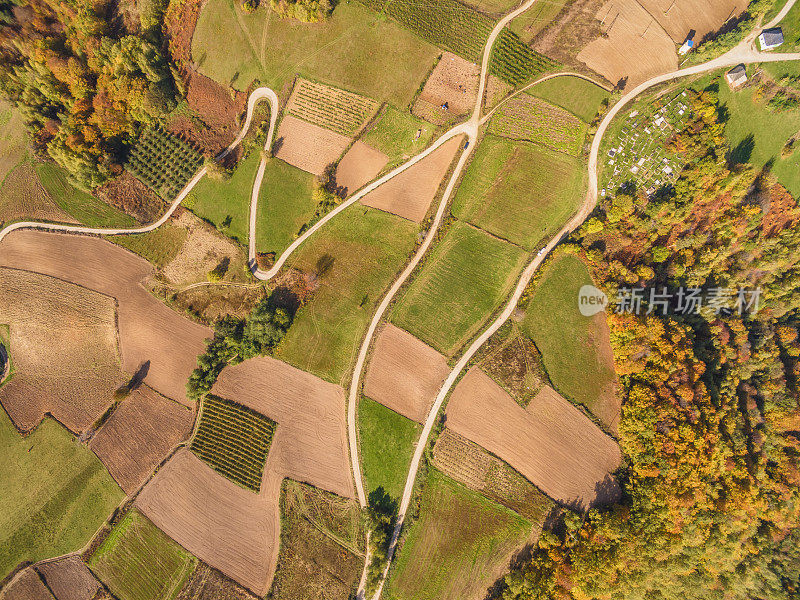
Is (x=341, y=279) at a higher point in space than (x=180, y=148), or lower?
lower

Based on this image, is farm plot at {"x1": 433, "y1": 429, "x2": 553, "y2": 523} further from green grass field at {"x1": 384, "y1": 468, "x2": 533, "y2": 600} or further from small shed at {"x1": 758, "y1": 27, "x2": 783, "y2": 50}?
small shed at {"x1": 758, "y1": 27, "x2": 783, "y2": 50}

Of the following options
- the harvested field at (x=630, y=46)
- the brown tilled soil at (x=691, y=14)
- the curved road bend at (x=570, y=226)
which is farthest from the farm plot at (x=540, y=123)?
the brown tilled soil at (x=691, y=14)

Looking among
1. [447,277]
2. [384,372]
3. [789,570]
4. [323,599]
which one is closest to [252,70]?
[447,277]

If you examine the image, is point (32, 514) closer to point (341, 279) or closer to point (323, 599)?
point (323, 599)

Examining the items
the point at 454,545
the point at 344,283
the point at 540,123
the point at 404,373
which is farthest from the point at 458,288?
the point at 454,545

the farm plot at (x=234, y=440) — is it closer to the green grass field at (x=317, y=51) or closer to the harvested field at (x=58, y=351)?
the harvested field at (x=58, y=351)

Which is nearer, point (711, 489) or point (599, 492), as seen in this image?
point (711, 489)
